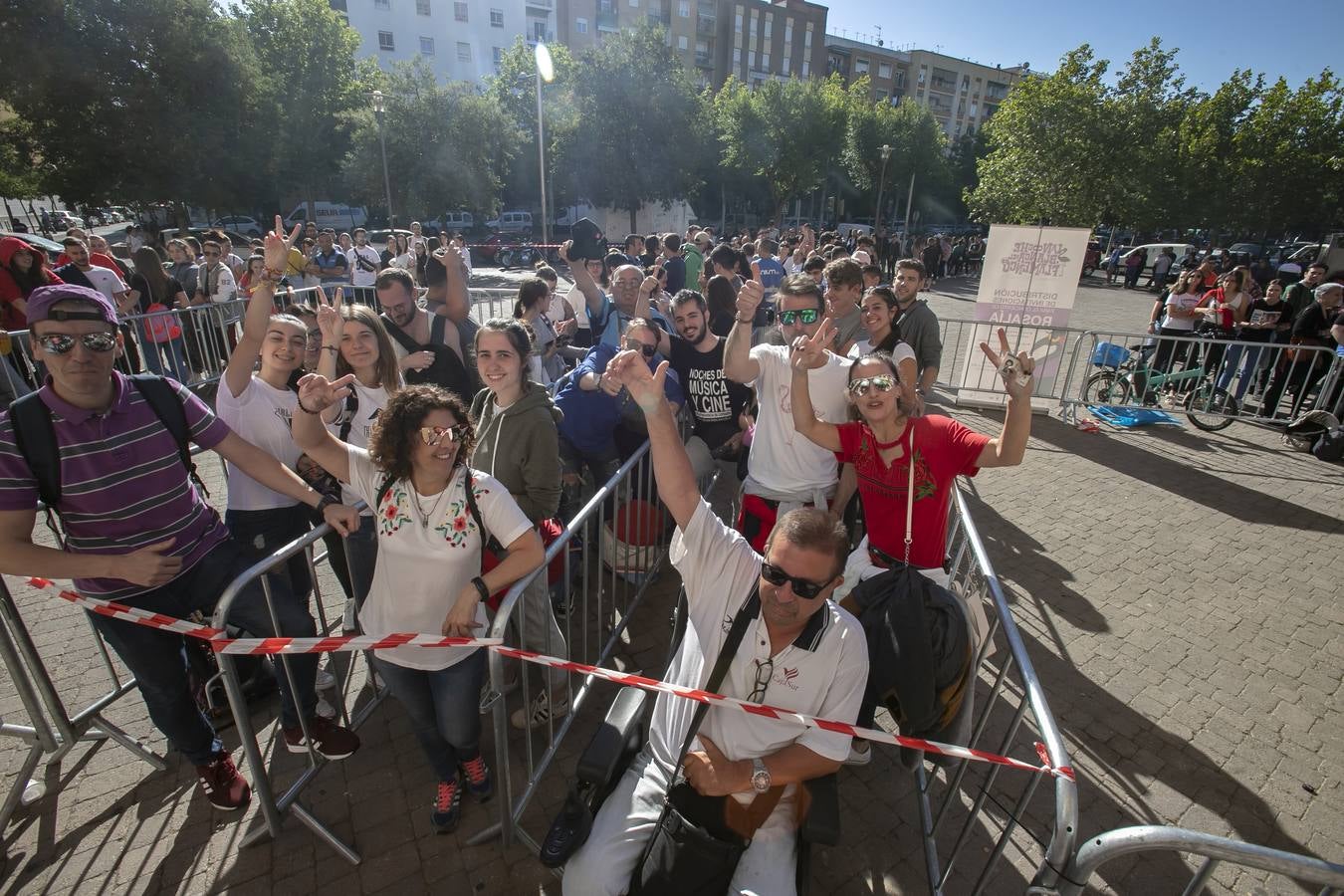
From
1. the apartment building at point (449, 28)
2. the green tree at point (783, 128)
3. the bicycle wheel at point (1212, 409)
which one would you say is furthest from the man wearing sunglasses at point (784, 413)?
the apartment building at point (449, 28)

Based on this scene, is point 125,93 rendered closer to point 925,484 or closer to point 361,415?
point 361,415

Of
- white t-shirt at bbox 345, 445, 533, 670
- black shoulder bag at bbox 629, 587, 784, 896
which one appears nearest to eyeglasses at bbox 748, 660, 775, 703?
black shoulder bag at bbox 629, 587, 784, 896

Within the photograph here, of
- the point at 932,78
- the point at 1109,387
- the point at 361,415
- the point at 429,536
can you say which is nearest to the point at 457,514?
the point at 429,536

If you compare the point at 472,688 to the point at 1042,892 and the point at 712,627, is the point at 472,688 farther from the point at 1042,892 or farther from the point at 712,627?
the point at 1042,892

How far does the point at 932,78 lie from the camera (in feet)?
258

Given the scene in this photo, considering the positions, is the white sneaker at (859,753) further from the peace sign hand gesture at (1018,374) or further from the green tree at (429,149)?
the green tree at (429,149)

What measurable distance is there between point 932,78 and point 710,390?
9286 centimetres

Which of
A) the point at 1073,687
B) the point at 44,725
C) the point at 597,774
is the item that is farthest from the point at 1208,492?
the point at 44,725

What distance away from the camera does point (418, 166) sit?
34.9 m

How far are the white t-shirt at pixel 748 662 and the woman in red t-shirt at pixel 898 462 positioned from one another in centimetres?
89

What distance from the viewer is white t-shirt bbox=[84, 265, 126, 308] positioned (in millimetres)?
7988

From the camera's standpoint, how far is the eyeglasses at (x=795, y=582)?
2275mm

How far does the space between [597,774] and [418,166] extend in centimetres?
3927

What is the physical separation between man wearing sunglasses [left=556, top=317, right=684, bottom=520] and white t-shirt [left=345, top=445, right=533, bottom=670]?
5.70 ft
